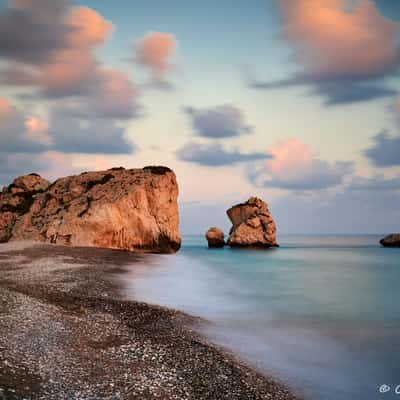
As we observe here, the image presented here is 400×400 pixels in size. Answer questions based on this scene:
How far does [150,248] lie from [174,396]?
48227 mm

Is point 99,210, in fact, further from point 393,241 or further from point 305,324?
point 393,241

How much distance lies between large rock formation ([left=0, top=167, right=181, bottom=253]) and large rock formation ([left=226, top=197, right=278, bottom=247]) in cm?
3196

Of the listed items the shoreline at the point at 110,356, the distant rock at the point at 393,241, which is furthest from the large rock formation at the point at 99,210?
the distant rock at the point at 393,241

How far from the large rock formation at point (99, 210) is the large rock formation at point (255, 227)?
31962 millimetres

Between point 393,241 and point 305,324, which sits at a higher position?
point 393,241

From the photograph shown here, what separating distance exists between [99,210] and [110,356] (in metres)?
42.5

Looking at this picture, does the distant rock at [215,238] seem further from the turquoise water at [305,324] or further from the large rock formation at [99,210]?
the turquoise water at [305,324]

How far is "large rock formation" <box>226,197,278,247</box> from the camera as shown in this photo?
291 feet

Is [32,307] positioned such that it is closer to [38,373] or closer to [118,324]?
[118,324]

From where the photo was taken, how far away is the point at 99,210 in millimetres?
50844

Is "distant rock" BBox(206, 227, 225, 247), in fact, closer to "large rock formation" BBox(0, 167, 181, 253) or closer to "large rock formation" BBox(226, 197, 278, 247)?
"large rock formation" BBox(226, 197, 278, 247)

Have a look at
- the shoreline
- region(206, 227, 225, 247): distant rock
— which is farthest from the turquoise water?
region(206, 227, 225, 247): distant rock

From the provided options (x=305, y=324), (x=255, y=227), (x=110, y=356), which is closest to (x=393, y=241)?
(x=255, y=227)

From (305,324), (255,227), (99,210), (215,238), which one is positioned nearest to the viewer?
(305,324)
